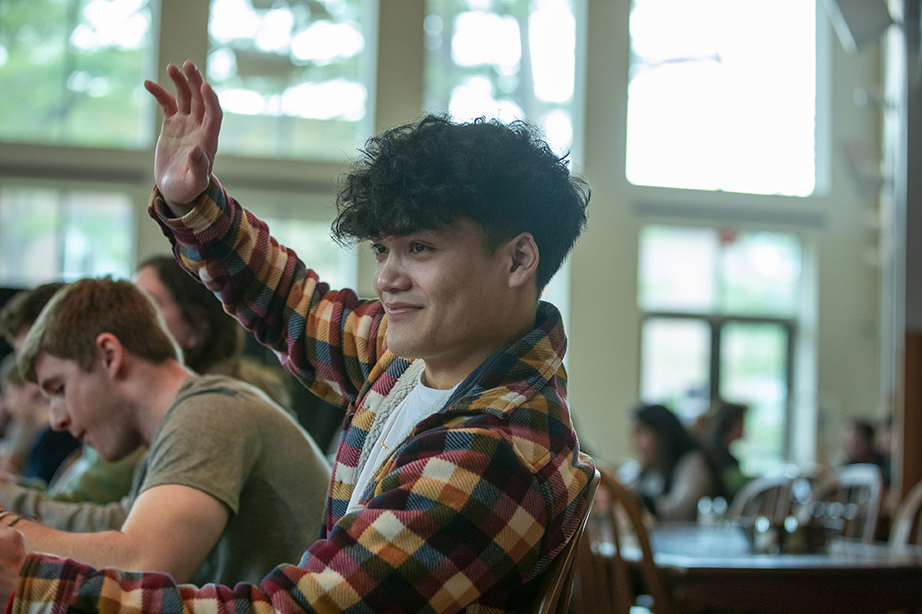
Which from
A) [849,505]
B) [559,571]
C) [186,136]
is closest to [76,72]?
[849,505]

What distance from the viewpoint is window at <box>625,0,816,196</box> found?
951cm

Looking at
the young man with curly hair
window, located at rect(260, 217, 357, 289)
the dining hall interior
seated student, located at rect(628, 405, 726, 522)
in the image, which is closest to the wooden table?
the young man with curly hair

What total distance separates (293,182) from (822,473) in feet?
16.7

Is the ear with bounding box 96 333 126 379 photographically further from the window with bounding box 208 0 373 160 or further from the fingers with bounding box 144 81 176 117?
the window with bounding box 208 0 373 160

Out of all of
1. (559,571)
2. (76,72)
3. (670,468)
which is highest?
(76,72)

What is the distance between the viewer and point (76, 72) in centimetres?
818

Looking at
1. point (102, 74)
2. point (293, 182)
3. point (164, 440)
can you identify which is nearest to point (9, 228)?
point (102, 74)

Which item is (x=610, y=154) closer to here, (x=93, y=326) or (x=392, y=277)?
(x=93, y=326)

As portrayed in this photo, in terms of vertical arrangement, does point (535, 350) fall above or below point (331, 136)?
below

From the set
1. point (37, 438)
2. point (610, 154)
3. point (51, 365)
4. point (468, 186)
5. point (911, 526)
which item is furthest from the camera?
point (610, 154)

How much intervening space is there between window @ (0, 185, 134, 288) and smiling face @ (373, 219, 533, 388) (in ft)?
24.5

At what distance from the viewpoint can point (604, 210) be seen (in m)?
9.14

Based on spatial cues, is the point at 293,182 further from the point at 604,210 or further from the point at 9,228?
the point at 604,210

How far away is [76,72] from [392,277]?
8.21 m
